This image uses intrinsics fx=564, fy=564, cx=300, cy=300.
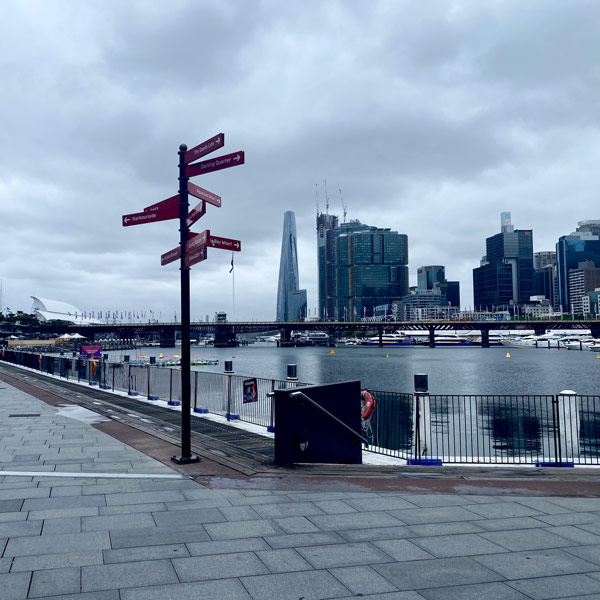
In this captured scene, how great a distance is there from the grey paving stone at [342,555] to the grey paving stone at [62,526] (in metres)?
2.96

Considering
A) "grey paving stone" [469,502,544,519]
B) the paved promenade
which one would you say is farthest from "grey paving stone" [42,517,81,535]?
"grey paving stone" [469,502,544,519]

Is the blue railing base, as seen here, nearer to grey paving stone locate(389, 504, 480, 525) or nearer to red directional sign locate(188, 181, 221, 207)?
grey paving stone locate(389, 504, 480, 525)

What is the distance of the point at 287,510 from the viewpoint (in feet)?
26.4

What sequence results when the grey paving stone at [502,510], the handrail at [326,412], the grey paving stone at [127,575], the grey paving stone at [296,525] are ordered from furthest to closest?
the handrail at [326,412] → the grey paving stone at [502,510] → the grey paving stone at [296,525] → the grey paving stone at [127,575]

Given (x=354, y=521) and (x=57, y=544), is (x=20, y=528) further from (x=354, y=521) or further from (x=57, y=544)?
(x=354, y=521)

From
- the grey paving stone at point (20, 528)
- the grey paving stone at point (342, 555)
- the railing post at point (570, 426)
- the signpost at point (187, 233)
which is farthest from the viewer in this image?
the railing post at point (570, 426)

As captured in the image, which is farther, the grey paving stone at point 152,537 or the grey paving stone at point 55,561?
the grey paving stone at point 152,537

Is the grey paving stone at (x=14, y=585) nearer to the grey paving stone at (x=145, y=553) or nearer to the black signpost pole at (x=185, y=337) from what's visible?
the grey paving stone at (x=145, y=553)

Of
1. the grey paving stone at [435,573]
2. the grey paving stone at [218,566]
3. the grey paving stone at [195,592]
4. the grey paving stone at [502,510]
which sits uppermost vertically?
the grey paving stone at [195,592]

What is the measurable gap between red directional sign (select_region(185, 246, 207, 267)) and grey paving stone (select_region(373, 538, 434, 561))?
6005mm

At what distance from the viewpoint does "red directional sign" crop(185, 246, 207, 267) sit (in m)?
10.6

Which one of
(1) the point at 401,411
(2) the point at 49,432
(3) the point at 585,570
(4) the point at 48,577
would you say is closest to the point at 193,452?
(2) the point at 49,432

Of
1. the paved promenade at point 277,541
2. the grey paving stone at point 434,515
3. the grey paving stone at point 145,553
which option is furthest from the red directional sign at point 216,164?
the grey paving stone at point 145,553

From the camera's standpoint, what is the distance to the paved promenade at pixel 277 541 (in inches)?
215
